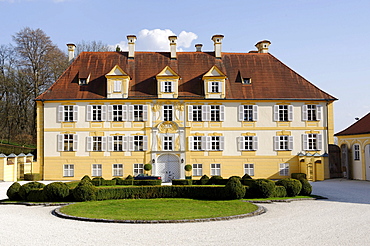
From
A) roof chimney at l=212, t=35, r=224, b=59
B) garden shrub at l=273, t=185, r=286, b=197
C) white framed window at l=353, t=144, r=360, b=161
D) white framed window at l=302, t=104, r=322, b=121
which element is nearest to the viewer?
garden shrub at l=273, t=185, r=286, b=197

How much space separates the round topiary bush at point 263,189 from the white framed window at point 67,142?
1926 centimetres

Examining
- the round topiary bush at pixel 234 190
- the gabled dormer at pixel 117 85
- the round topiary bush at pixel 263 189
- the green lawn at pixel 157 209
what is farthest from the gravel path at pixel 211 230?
the gabled dormer at pixel 117 85

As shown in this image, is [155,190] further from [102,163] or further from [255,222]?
[102,163]

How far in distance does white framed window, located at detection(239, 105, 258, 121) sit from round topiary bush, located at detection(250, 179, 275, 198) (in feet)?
49.1

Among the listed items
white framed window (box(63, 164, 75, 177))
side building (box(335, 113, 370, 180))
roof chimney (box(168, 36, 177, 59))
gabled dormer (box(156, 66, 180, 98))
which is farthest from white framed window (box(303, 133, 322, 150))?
white framed window (box(63, 164, 75, 177))

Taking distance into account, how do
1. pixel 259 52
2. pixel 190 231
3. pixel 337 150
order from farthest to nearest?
1. pixel 259 52
2. pixel 337 150
3. pixel 190 231

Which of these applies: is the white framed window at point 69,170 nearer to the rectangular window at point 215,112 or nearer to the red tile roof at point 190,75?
the red tile roof at point 190,75

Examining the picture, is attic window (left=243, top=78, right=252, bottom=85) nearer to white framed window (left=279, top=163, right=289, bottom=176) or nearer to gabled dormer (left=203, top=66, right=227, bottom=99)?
gabled dormer (left=203, top=66, right=227, bottom=99)

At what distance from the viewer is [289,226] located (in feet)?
46.8

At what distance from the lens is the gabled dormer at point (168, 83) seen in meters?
35.5

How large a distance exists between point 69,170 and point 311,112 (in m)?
22.8

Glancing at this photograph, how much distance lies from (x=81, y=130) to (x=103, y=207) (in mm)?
17764

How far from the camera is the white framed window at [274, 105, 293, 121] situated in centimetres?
3625

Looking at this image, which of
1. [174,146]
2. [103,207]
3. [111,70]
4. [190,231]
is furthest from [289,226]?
[111,70]
